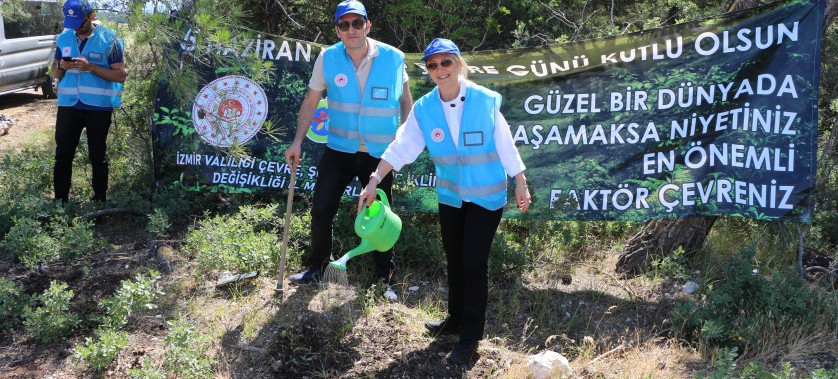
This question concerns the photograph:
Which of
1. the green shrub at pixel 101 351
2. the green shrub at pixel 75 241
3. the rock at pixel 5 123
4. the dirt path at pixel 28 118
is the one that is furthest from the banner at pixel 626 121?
the rock at pixel 5 123

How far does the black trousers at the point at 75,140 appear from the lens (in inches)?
247

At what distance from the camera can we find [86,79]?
6195 mm

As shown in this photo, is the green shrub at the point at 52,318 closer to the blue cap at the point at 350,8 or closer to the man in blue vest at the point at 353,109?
the man in blue vest at the point at 353,109

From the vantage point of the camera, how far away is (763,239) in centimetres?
620

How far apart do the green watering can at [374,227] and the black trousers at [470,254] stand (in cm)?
31

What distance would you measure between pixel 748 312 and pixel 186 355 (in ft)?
11.2

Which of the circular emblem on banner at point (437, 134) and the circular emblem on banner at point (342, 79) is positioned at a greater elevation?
the circular emblem on banner at point (342, 79)

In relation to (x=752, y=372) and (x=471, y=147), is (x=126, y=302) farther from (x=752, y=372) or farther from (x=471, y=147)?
(x=752, y=372)

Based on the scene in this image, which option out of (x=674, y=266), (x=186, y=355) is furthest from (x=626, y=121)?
(x=186, y=355)

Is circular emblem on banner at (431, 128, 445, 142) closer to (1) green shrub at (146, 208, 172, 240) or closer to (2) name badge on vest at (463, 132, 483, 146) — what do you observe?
(2) name badge on vest at (463, 132, 483, 146)

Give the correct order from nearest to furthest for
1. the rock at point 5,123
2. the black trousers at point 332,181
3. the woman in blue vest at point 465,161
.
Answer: the woman in blue vest at point 465,161
the black trousers at point 332,181
the rock at point 5,123

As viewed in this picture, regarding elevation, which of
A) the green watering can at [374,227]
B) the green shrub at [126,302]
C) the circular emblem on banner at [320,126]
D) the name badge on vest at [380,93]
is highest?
the name badge on vest at [380,93]

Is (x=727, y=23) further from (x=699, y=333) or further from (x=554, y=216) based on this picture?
(x=699, y=333)

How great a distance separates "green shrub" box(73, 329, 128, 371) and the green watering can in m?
1.25
